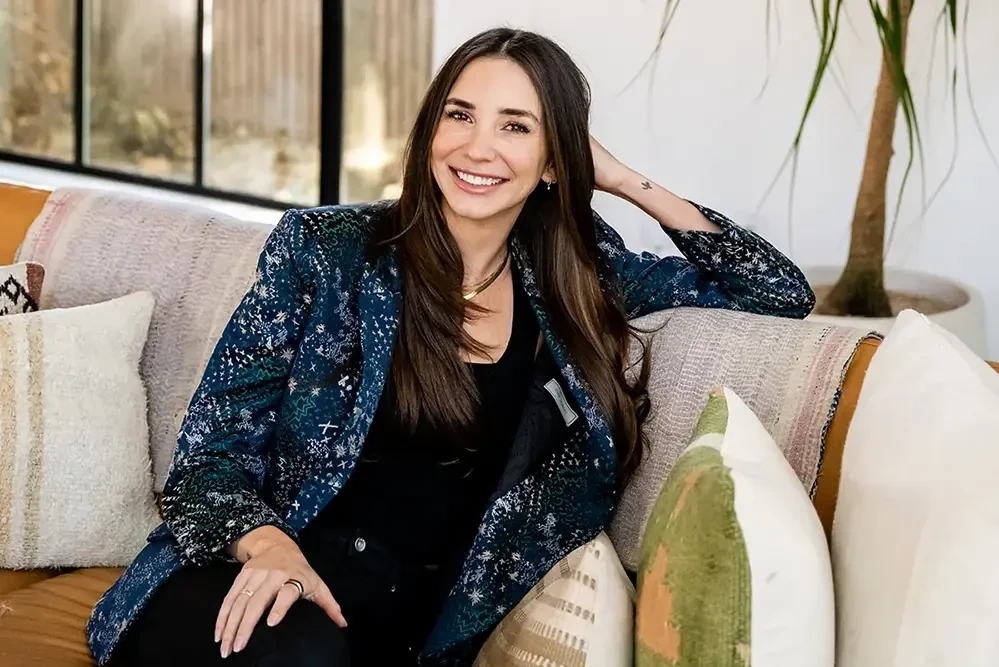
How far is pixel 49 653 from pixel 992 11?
1649 millimetres

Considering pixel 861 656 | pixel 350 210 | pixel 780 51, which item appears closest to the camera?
pixel 861 656

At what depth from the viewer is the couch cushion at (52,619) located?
1.57 m

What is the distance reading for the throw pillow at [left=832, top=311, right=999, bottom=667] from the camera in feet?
3.29

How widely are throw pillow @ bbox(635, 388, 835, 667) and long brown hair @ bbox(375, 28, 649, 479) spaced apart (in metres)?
0.48

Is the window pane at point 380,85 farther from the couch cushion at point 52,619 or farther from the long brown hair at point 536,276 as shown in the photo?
the couch cushion at point 52,619

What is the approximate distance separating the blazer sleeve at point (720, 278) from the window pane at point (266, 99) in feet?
5.45

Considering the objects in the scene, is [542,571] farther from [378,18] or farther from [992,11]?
[378,18]

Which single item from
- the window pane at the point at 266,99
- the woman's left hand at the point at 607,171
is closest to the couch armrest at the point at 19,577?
the woman's left hand at the point at 607,171

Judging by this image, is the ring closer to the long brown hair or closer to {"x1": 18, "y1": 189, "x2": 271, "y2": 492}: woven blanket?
the long brown hair

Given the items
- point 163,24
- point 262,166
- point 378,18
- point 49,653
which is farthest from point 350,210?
point 163,24

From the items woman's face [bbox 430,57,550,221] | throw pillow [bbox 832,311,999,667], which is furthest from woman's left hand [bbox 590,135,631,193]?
throw pillow [bbox 832,311,999,667]

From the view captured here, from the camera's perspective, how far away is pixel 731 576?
1.06m

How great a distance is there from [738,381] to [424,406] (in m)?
0.40

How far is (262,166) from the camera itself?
11.2ft
